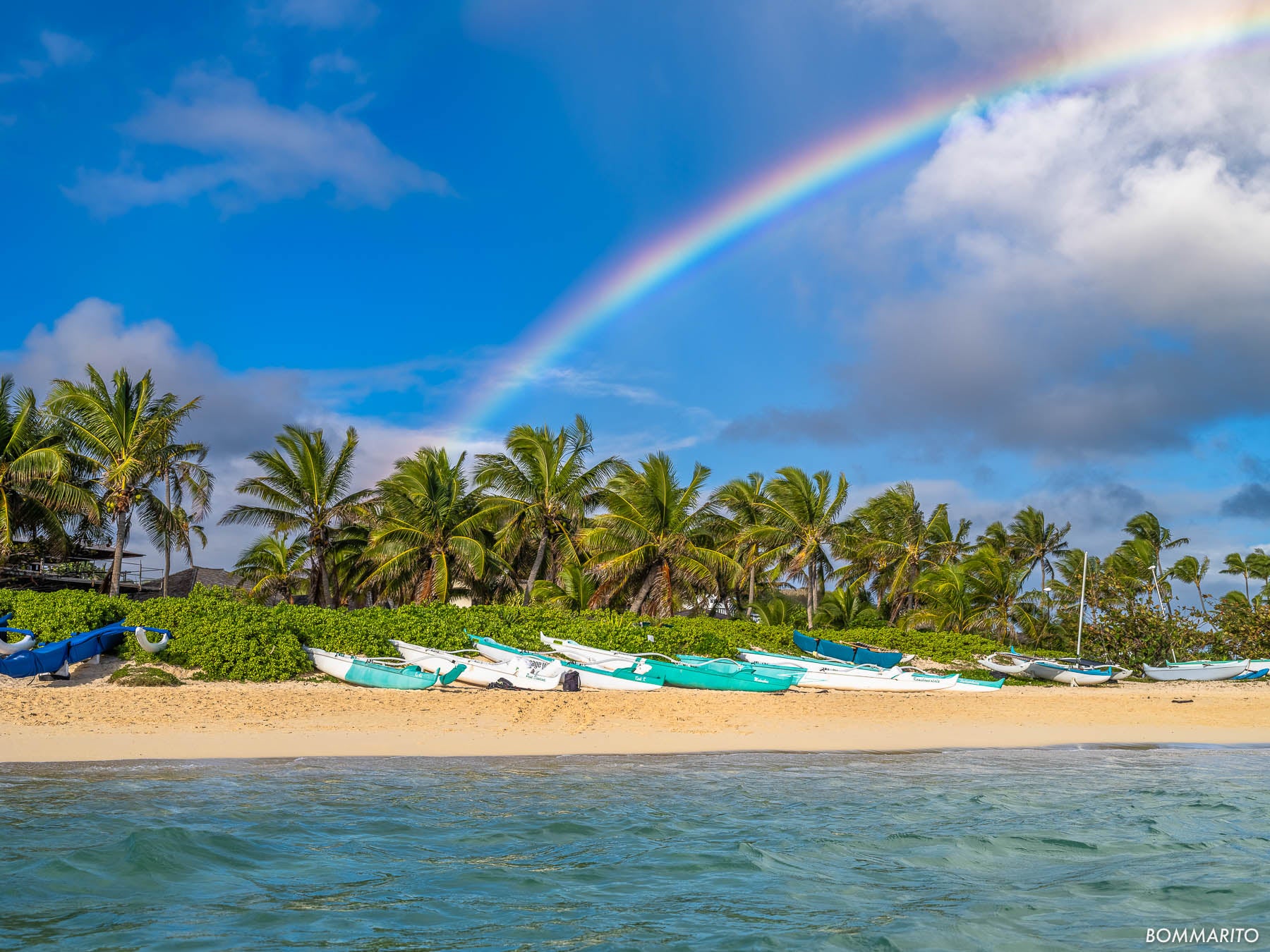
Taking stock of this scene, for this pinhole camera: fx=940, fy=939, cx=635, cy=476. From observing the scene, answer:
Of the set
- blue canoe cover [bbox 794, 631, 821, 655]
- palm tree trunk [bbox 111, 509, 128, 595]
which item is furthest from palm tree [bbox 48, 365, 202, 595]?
blue canoe cover [bbox 794, 631, 821, 655]

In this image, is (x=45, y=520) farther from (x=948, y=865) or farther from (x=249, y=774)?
(x=948, y=865)

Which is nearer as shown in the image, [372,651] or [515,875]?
[515,875]

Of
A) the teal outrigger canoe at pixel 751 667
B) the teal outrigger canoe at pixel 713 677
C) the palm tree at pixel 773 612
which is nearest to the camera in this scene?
the teal outrigger canoe at pixel 713 677

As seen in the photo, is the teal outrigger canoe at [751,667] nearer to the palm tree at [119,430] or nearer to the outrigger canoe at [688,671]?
the outrigger canoe at [688,671]

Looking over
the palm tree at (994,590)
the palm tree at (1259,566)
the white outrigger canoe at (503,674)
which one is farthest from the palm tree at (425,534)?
the palm tree at (1259,566)

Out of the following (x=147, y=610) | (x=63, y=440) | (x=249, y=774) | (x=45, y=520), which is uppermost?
(x=63, y=440)

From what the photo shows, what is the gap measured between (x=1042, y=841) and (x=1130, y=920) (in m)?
2.27

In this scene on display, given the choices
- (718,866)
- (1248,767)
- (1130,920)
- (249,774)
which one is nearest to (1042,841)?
(1130,920)

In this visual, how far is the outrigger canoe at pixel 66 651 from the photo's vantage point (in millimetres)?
16500

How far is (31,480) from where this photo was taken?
30.1 m

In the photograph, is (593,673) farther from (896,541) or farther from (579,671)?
(896,541)

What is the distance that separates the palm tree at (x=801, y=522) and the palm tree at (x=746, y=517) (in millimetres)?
602

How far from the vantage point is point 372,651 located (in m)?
21.6

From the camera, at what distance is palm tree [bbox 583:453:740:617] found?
33.9 meters
